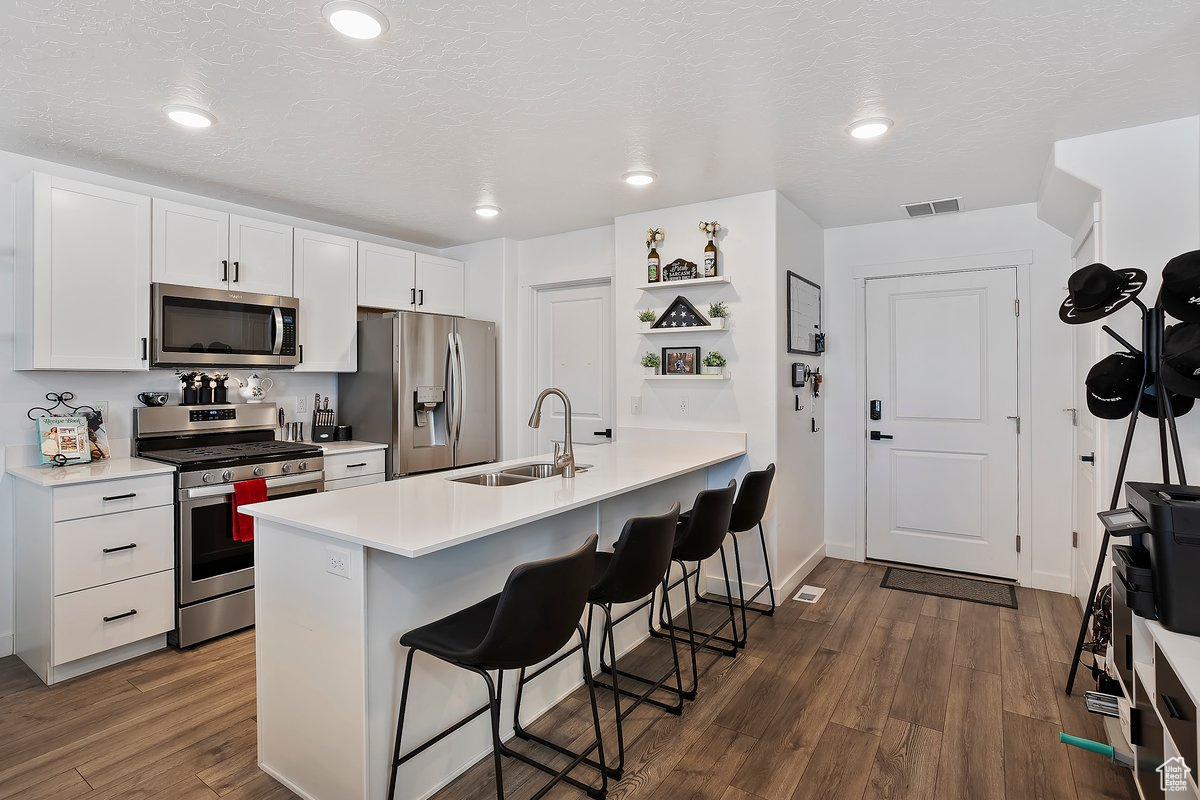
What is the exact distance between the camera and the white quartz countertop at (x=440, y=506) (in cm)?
168

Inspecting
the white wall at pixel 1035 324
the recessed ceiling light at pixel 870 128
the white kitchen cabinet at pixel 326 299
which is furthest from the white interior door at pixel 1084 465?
the white kitchen cabinet at pixel 326 299

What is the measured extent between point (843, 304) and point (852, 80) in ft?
7.74

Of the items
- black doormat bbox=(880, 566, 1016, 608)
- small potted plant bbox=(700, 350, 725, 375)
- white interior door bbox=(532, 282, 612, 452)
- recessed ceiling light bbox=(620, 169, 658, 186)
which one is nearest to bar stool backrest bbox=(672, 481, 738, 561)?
small potted plant bbox=(700, 350, 725, 375)

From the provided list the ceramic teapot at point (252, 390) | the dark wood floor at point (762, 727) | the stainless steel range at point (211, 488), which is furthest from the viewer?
the ceramic teapot at point (252, 390)

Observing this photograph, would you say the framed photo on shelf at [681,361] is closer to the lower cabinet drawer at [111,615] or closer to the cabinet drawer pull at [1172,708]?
the cabinet drawer pull at [1172,708]

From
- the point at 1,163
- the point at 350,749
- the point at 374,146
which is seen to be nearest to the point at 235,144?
the point at 374,146

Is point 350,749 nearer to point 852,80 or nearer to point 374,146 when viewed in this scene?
point 374,146

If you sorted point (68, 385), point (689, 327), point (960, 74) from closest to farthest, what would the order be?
1. point (960, 74)
2. point (68, 385)
3. point (689, 327)

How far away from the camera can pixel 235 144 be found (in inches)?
111

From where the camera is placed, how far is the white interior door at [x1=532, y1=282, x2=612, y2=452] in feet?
15.0

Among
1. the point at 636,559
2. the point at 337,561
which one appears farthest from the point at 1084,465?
the point at 337,561

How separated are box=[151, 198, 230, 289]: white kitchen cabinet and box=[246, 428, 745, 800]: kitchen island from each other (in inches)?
76.1

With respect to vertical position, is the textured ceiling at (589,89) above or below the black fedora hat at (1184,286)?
above


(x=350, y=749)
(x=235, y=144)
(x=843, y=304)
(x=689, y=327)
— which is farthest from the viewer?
(x=843, y=304)
